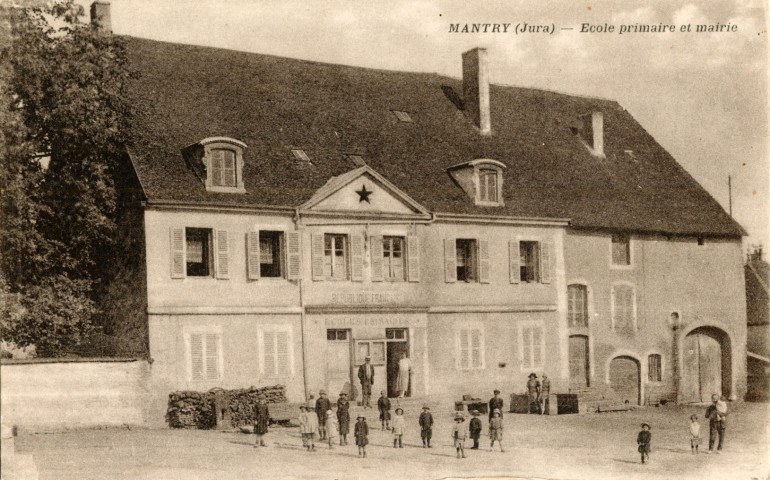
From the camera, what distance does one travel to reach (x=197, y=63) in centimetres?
2708

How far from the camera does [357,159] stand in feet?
89.1

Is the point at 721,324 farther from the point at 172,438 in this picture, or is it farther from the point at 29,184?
the point at 29,184

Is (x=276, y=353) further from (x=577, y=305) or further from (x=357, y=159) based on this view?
(x=577, y=305)

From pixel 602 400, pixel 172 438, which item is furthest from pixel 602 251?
pixel 172 438

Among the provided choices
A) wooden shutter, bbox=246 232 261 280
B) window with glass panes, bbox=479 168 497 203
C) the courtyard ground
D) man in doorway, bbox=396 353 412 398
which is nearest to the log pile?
the courtyard ground

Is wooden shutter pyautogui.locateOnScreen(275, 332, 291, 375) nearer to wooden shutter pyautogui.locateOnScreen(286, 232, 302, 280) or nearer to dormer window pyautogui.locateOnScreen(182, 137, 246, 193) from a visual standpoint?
wooden shutter pyautogui.locateOnScreen(286, 232, 302, 280)

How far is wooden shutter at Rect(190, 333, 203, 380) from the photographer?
913 inches

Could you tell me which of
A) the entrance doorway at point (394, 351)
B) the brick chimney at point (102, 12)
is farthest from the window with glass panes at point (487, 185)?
the brick chimney at point (102, 12)

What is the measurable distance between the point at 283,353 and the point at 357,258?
3363mm

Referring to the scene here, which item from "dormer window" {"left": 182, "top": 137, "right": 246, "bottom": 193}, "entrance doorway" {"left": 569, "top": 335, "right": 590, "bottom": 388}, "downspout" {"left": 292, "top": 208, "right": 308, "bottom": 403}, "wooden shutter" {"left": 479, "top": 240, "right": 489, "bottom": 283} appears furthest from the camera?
"entrance doorway" {"left": 569, "top": 335, "right": 590, "bottom": 388}

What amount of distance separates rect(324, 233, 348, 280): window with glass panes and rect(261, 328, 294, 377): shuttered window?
2071 mm

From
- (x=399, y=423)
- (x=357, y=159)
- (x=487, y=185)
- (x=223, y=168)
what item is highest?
(x=357, y=159)

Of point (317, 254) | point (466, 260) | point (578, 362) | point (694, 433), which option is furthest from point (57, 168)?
point (578, 362)

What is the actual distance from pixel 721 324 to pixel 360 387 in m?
13.0
